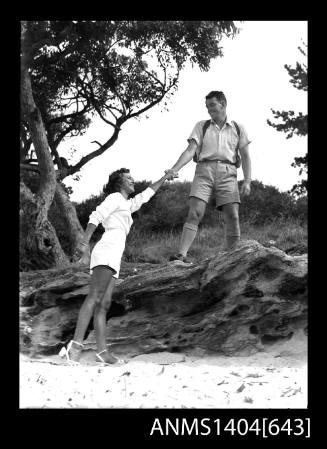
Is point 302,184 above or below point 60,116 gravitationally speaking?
below

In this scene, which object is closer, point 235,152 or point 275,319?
point 275,319

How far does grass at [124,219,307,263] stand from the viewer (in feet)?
40.9

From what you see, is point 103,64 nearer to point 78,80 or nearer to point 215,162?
point 78,80

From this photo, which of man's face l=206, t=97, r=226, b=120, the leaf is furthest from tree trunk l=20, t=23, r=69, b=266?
the leaf

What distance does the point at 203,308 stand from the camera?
8039 millimetres

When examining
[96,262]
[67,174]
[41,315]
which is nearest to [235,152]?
[96,262]

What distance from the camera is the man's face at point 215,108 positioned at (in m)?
8.34

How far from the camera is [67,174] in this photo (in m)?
13.4

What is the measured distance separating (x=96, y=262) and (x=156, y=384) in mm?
1326

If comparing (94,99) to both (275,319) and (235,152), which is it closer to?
(235,152)

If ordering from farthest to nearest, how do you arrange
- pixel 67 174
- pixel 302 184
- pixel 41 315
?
pixel 302 184
pixel 67 174
pixel 41 315

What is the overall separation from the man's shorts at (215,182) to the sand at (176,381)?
6.04 ft

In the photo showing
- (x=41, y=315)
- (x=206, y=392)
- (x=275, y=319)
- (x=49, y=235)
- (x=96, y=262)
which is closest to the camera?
(x=206, y=392)

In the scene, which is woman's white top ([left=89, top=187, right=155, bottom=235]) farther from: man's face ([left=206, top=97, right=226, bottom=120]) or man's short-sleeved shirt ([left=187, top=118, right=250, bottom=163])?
man's face ([left=206, top=97, right=226, bottom=120])
